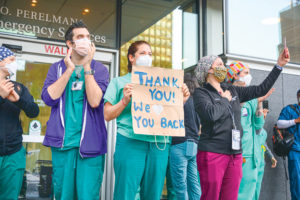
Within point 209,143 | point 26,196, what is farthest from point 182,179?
point 26,196

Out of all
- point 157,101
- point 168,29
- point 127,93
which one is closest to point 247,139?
point 157,101

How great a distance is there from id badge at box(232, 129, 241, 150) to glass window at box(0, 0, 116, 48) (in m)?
3.35

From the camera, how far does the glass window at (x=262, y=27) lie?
244 inches

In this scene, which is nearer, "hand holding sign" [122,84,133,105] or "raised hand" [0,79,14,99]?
"hand holding sign" [122,84,133,105]

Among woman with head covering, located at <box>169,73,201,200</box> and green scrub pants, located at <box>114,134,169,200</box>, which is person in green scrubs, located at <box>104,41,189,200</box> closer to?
green scrub pants, located at <box>114,134,169,200</box>

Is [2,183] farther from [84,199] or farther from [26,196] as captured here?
[26,196]

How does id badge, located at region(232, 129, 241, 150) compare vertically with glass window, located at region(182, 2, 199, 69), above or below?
below

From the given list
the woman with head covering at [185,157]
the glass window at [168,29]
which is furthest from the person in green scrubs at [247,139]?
the glass window at [168,29]

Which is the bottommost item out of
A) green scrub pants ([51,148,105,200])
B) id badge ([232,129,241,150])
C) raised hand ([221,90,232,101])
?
green scrub pants ([51,148,105,200])

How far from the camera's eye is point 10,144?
3.09m

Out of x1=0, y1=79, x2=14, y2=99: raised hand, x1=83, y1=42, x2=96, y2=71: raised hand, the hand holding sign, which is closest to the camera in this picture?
the hand holding sign

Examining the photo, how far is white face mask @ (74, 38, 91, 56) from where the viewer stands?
2807 mm

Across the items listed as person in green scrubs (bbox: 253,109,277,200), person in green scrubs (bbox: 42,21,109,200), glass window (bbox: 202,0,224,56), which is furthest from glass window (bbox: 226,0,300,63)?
person in green scrubs (bbox: 42,21,109,200)

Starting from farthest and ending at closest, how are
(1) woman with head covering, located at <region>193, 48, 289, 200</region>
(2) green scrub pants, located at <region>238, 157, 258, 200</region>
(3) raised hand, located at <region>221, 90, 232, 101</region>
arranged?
(2) green scrub pants, located at <region>238, 157, 258, 200</region> → (3) raised hand, located at <region>221, 90, 232, 101</region> → (1) woman with head covering, located at <region>193, 48, 289, 200</region>
